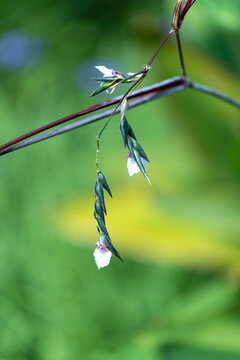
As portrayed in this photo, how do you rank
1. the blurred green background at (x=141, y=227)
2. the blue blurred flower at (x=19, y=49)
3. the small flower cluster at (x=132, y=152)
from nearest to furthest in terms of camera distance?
the small flower cluster at (x=132, y=152) → the blurred green background at (x=141, y=227) → the blue blurred flower at (x=19, y=49)

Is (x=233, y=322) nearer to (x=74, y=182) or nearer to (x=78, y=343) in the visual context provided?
(x=78, y=343)

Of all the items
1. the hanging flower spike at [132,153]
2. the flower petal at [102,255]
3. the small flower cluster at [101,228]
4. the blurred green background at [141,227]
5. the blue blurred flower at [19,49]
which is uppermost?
the blue blurred flower at [19,49]

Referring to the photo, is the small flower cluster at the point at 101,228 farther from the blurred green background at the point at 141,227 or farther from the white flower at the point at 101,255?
the blurred green background at the point at 141,227

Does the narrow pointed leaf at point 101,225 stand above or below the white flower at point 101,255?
above

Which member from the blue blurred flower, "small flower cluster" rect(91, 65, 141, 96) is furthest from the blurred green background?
"small flower cluster" rect(91, 65, 141, 96)

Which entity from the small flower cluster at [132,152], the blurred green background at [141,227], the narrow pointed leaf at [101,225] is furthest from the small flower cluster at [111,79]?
the blurred green background at [141,227]

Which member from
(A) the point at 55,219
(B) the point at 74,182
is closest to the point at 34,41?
(B) the point at 74,182

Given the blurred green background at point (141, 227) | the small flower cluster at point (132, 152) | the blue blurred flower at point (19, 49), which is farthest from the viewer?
the blue blurred flower at point (19, 49)

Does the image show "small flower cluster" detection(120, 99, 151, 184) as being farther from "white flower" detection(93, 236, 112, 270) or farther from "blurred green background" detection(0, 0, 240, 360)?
"blurred green background" detection(0, 0, 240, 360)
